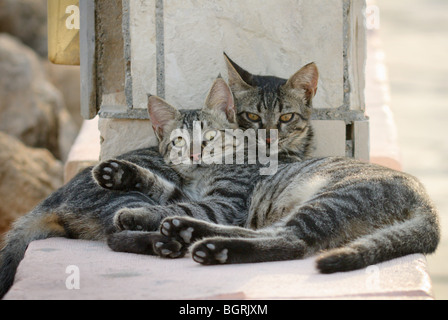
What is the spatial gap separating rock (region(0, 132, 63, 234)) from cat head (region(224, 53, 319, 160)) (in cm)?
364

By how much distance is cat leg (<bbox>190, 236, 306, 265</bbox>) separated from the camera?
289cm

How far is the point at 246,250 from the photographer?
2930mm

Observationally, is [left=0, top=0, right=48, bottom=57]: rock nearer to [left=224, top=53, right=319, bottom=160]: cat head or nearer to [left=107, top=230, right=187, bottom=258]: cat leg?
[left=224, top=53, right=319, bottom=160]: cat head

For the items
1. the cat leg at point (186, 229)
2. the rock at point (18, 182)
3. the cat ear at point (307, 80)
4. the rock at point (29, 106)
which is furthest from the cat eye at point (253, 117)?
the rock at point (29, 106)

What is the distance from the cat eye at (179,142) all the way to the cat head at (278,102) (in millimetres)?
402

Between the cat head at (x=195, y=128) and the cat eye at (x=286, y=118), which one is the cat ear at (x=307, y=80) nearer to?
the cat eye at (x=286, y=118)

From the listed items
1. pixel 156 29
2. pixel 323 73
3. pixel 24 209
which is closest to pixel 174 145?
pixel 156 29

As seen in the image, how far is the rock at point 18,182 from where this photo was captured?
7.16m

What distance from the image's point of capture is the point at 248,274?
8.88ft

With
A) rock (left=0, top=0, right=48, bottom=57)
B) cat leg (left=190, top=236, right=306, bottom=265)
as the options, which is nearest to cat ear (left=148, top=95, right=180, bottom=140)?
cat leg (left=190, top=236, right=306, bottom=265)

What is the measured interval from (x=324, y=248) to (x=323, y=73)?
6.17 ft

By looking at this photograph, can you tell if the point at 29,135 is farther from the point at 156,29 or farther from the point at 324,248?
the point at 324,248

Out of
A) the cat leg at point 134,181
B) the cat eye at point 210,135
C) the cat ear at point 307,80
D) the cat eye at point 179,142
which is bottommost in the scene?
the cat leg at point 134,181
